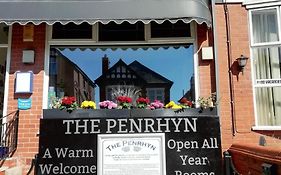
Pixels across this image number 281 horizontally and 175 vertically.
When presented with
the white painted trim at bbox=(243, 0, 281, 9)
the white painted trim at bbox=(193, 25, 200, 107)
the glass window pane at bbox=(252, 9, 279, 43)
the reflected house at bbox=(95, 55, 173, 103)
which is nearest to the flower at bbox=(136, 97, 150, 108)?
the reflected house at bbox=(95, 55, 173, 103)

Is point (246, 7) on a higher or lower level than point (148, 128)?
higher

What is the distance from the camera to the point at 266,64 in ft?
24.2

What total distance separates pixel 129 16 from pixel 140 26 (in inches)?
42.1

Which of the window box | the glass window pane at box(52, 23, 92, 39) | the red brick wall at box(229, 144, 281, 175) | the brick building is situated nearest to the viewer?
the red brick wall at box(229, 144, 281, 175)

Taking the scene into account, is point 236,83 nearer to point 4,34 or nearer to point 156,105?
point 156,105

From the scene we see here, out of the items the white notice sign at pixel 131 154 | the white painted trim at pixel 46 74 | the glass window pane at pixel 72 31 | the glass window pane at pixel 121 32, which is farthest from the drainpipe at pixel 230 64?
the white painted trim at pixel 46 74

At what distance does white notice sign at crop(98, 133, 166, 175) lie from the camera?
6227 millimetres

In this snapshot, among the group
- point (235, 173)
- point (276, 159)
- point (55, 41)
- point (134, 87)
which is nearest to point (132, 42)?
point (134, 87)

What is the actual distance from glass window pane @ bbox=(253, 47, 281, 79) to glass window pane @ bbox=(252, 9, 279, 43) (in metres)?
0.21

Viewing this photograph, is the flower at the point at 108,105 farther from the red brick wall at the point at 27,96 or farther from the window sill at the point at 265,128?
the window sill at the point at 265,128

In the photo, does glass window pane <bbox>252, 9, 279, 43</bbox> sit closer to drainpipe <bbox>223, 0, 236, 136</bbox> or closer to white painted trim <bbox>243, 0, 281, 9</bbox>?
white painted trim <bbox>243, 0, 281, 9</bbox>

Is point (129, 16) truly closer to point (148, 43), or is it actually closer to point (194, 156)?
point (148, 43)

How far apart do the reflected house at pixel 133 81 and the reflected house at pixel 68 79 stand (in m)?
0.26

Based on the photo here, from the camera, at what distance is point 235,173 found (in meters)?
6.30
